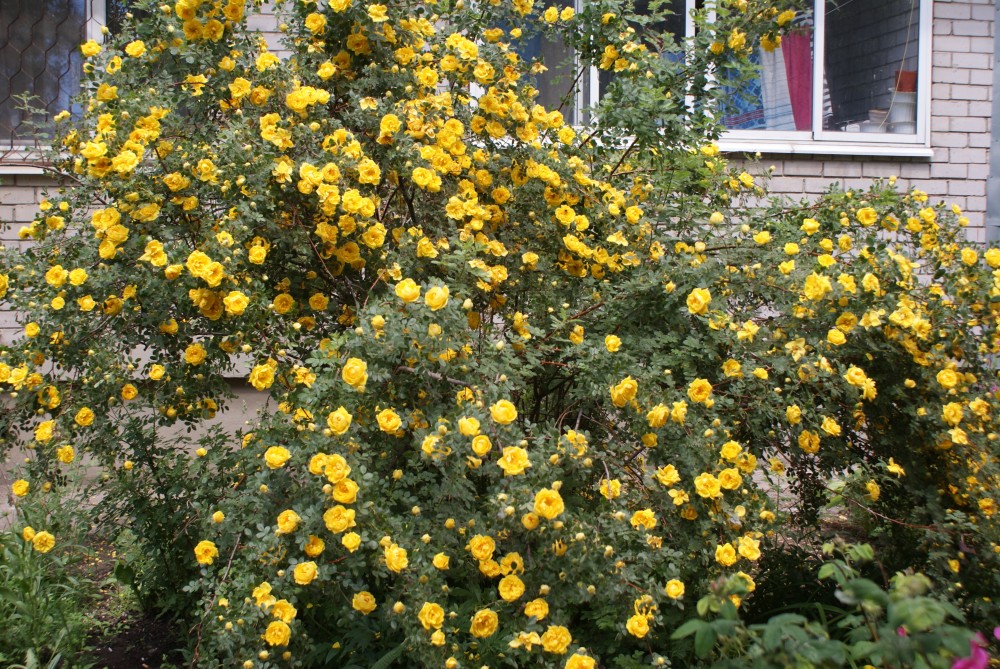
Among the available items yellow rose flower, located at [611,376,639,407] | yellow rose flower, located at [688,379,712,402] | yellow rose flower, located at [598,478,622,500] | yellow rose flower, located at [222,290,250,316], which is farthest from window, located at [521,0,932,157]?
yellow rose flower, located at [222,290,250,316]

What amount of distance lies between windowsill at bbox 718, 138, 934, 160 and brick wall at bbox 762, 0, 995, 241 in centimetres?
7

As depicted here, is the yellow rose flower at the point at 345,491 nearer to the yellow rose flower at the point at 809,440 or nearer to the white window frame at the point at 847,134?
the yellow rose flower at the point at 809,440

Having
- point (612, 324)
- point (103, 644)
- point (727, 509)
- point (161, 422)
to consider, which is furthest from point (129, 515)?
point (727, 509)

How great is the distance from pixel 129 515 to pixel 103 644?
503 mm

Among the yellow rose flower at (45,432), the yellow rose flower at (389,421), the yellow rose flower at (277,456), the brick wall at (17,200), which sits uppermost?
the brick wall at (17,200)

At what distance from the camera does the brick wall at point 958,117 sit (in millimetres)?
5742

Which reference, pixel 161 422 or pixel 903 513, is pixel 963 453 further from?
pixel 161 422

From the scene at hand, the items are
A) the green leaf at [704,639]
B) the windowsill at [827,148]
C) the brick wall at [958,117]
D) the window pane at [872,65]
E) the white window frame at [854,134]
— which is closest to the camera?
the green leaf at [704,639]

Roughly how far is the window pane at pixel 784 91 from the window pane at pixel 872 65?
Answer: 7.4 inches

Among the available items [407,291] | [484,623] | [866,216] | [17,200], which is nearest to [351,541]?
[484,623]

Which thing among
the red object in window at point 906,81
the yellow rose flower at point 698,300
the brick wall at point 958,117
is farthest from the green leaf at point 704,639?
the red object in window at point 906,81

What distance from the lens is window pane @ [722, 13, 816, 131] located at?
5.80m

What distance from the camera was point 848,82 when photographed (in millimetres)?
5957

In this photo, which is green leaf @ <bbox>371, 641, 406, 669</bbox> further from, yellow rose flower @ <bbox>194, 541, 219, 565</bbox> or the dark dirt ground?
the dark dirt ground
